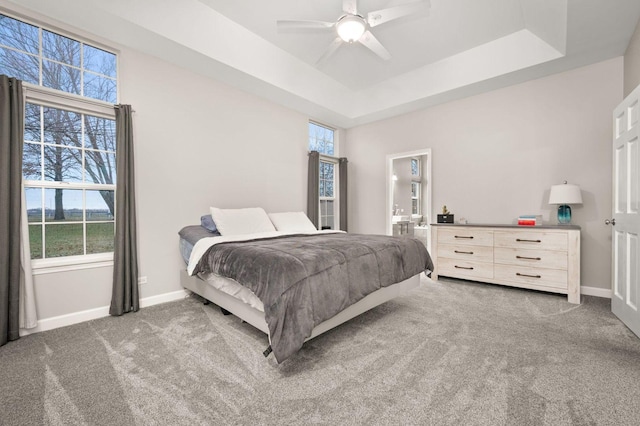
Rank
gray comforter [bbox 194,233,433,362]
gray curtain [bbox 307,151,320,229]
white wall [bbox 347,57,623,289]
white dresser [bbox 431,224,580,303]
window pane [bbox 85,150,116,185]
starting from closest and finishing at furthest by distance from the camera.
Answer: gray comforter [bbox 194,233,433,362]
window pane [bbox 85,150,116,185]
white dresser [bbox 431,224,580,303]
white wall [bbox 347,57,623,289]
gray curtain [bbox 307,151,320,229]

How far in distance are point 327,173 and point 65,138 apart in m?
3.92

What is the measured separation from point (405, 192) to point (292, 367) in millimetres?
5773

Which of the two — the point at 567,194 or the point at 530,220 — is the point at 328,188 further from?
the point at 567,194

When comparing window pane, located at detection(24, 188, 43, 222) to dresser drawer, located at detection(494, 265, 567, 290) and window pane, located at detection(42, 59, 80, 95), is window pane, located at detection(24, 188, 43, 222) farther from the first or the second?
dresser drawer, located at detection(494, 265, 567, 290)

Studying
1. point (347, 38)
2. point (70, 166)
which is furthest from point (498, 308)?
point (70, 166)

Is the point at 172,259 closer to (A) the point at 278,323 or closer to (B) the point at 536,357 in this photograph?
(A) the point at 278,323

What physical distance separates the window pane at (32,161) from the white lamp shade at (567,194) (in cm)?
A: 536

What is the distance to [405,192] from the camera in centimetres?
685

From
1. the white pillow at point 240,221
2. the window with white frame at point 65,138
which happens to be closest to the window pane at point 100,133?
the window with white frame at point 65,138

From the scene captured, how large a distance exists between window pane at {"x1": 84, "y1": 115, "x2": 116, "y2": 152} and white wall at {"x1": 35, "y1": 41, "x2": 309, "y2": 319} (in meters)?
0.22

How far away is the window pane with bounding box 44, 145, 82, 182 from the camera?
101 inches

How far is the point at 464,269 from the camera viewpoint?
3770mm

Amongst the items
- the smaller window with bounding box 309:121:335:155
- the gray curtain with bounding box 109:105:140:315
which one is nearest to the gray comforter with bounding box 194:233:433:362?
the gray curtain with bounding box 109:105:140:315

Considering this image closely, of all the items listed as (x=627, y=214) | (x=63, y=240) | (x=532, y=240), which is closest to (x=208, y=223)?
(x=63, y=240)
